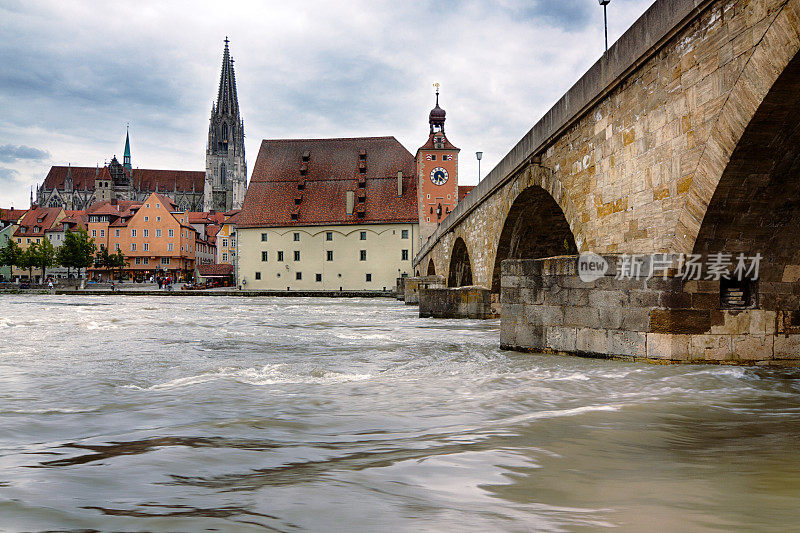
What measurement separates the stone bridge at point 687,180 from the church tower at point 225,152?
118160mm

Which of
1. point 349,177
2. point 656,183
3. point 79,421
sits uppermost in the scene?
point 349,177

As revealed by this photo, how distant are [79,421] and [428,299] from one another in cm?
1591

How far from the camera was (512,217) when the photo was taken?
630 inches

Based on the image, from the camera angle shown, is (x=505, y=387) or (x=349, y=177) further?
(x=349, y=177)

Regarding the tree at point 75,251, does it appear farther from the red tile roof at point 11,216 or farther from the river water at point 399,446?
the river water at point 399,446

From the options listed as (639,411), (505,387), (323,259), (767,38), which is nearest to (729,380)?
(639,411)

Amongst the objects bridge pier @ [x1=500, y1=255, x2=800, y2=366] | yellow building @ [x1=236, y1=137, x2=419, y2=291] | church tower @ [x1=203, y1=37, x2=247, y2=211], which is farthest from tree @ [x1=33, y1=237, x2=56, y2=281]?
bridge pier @ [x1=500, y1=255, x2=800, y2=366]

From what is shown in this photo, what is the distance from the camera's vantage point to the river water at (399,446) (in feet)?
9.87

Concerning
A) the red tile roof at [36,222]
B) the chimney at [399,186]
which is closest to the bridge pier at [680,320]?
the chimney at [399,186]

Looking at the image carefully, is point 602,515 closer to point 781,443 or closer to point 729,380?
point 781,443

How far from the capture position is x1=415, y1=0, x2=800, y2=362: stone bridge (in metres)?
6.17

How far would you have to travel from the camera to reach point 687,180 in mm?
7234

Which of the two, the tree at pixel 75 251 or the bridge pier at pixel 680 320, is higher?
the tree at pixel 75 251

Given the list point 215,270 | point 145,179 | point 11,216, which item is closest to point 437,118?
point 215,270
